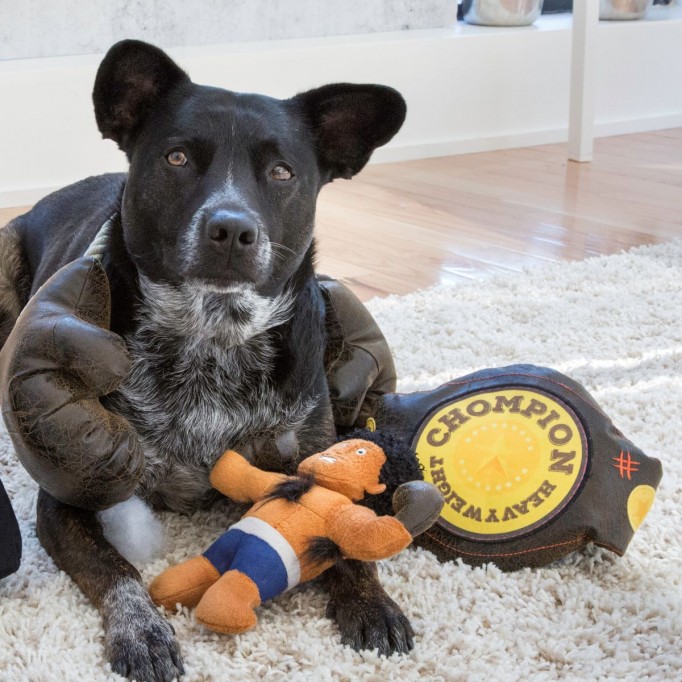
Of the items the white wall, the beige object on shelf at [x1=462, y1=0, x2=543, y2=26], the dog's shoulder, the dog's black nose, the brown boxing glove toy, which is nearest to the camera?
the brown boxing glove toy

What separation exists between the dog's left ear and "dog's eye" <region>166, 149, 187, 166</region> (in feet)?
0.97

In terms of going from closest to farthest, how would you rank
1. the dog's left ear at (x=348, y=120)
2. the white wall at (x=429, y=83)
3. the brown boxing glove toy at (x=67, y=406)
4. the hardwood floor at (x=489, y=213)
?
the brown boxing glove toy at (x=67, y=406) → the dog's left ear at (x=348, y=120) → the hardwood floor at (x=489, y=213) → the white wall at (x=429, y=83)

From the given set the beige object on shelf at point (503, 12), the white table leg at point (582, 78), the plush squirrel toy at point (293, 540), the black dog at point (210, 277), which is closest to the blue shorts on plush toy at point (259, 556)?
the plush squirrel toy at point (293, 540)

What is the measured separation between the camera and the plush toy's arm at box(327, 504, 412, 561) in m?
1.49

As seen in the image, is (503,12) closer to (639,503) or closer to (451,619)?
(639,503)

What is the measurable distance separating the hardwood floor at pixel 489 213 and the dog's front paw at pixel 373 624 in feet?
5.93

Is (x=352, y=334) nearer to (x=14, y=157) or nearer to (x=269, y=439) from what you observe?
(x=269, y=439)

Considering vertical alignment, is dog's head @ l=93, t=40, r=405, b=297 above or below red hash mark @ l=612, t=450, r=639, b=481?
above

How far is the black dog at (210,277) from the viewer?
1.68m

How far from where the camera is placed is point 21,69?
423 cm

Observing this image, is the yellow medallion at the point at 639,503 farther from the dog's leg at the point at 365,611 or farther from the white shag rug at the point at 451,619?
the dog's leg at the point at 365,611

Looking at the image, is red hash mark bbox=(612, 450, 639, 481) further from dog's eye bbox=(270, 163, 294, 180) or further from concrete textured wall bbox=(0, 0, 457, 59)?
concrete textured wall bbox=(0, 0, 457, 59)

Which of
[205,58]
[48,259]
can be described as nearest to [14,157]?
[205,58]

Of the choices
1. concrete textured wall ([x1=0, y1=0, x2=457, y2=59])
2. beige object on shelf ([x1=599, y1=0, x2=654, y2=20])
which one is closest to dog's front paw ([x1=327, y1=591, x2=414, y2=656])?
concrete textured wall ([x1=0, y1=0, x2=457, y2=59])
